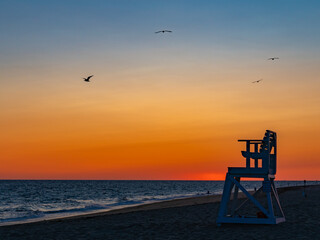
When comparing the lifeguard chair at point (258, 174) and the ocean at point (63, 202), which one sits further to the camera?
the ocean at point (63, 202)

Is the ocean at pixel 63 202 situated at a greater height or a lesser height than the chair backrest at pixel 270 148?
lesser

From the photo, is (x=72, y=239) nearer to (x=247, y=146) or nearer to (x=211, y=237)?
(x=211, y=237)

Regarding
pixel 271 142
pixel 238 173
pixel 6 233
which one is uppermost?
pixel 271 142

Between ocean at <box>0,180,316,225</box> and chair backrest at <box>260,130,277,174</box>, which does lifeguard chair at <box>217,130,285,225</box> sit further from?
ocean at <box>0,180,316,225</box>

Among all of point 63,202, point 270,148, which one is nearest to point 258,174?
point 270,148

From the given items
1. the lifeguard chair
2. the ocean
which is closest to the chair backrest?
the lifeguard chair

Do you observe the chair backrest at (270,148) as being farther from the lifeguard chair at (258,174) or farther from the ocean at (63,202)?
the ocean at (63,202)

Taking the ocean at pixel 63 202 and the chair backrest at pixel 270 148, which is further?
the ocean at pixel 63 202

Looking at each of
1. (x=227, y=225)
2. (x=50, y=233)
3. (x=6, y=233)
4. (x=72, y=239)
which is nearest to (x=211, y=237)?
(x=227, y=225)

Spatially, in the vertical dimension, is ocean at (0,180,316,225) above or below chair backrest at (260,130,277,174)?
below

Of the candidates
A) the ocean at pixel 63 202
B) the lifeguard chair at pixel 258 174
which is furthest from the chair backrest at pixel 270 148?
the ocean at pixel 63 202

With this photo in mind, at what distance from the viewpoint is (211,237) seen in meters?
14.3

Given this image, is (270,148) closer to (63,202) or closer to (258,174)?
(258,174)

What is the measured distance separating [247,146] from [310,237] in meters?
3.72
